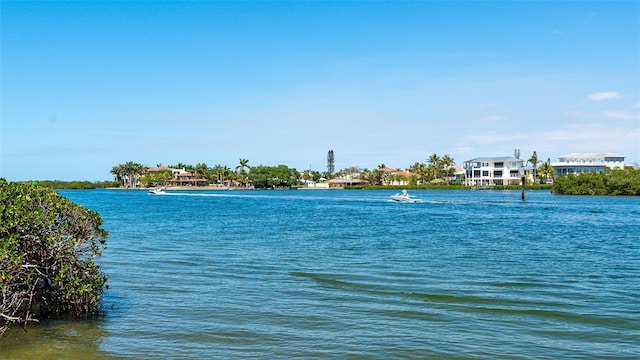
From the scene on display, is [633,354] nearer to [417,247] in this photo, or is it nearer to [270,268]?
[270,268]

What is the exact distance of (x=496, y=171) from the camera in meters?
155

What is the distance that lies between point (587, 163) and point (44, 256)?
158091 mm

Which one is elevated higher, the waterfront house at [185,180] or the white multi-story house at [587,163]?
the white multi-story house at [587,163]

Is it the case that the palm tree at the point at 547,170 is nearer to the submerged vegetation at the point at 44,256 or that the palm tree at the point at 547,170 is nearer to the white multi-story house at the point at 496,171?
the white multi-story house at the point at 496,171

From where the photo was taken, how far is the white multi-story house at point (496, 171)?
502ft

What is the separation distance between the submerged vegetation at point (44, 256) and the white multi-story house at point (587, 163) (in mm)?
149000

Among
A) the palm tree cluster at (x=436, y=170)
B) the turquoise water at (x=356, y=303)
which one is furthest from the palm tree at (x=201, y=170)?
the turquoise water at (x=356, y=303)

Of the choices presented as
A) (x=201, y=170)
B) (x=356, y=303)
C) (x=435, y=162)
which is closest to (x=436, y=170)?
(x=435, y=162)

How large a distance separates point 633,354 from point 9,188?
12835mm

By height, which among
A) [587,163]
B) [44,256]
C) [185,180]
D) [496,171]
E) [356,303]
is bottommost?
[356,303]

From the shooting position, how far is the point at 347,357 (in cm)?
1073

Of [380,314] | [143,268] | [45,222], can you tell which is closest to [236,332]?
[380,314]

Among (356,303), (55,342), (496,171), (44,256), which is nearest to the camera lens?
(55,342)

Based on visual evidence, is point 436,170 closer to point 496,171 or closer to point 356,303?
point 496,171
